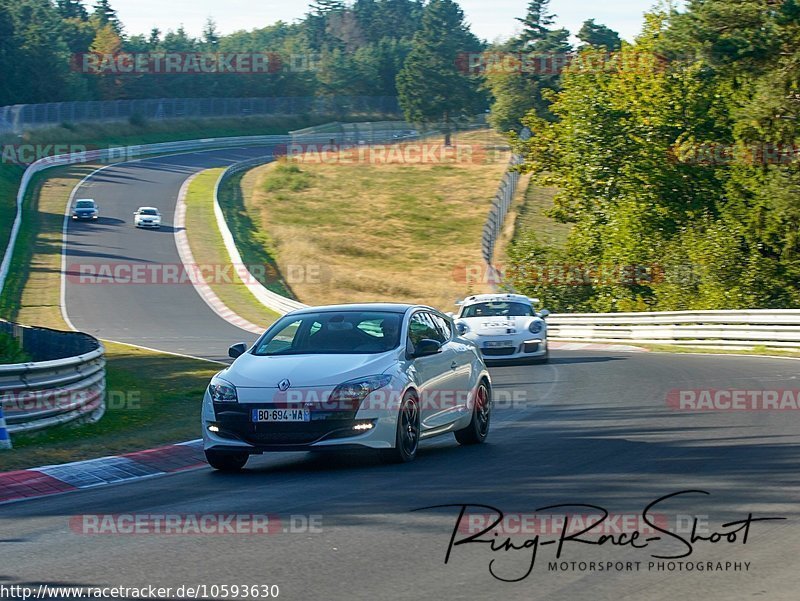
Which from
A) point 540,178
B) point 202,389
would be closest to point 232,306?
point 540,178

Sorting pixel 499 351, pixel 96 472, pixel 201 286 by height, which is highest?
pixel 96 472

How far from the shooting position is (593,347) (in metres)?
31.9

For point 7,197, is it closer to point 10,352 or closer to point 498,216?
point 498,216

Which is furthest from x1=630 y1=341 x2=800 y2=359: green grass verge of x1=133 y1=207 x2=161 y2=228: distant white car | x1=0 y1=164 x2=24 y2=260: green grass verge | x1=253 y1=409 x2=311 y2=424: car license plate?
x1=133 y1=207 x2=161 y2=228: distant white car

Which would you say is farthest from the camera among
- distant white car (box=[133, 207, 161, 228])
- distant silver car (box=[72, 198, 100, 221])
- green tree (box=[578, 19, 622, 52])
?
green tree (box=[578, 19, 622, 52])

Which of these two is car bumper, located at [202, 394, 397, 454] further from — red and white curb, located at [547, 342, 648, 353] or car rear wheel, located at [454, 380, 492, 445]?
red and white curb, located at [547, 342, 648, 353]

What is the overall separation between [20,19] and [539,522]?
104493 mm

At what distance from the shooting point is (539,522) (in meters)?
7.79

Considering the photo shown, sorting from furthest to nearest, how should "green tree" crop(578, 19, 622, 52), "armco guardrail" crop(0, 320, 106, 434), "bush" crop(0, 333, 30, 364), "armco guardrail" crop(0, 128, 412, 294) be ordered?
1. "green tree" crop(578, 19, 622, 52)
2. "armco guardrail" crop(0, 128, 412, 294)
3. "bush" crop(0, 333, 30, 364)
4. "armco guardrail" crop(0, 320, 106, 434)

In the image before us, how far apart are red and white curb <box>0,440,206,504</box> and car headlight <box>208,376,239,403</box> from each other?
1.07 meters

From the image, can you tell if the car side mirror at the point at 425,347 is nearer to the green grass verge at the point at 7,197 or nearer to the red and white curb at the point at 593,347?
the red and white curb at the point at 593,347

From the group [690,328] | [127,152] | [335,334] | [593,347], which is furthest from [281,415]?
[127,152]

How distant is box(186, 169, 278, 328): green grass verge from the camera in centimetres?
4138

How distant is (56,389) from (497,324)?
12.5m
